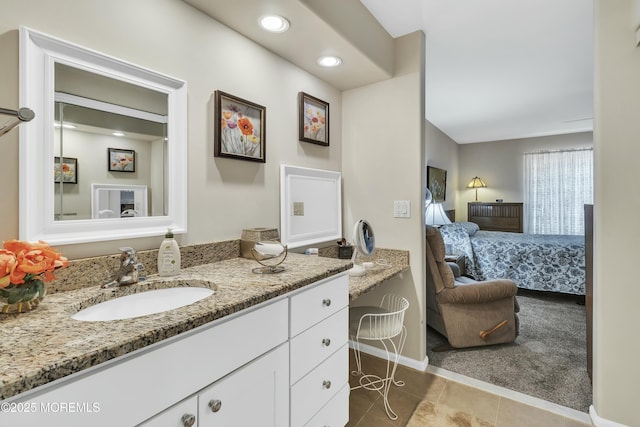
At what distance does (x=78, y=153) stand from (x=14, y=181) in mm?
192

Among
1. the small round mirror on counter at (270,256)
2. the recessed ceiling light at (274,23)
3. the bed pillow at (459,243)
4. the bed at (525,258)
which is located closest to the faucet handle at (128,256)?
the small round mirror on counter at (270,256)

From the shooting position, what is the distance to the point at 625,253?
1.54 m

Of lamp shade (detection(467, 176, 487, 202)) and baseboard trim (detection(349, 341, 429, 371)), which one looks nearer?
baseboard trim (detection(349, 341, 429, 371))

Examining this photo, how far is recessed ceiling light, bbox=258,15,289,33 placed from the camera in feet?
4.95

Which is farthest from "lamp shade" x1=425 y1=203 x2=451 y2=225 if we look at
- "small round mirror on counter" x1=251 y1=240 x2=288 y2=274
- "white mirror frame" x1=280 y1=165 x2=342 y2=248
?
"small round mirror on counter" x1=251 y1=240 x2=288 y2=274

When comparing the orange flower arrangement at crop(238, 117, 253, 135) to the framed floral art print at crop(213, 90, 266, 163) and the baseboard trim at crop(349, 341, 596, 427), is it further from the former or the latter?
the baseboard trim at crop(349, 341, 596, 427)

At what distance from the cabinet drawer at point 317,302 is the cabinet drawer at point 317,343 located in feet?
0.10

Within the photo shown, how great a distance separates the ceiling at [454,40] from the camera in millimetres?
1601

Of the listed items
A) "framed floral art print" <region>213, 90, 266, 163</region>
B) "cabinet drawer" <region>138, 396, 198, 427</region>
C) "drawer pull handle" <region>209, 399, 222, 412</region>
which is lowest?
"drawer pull handle" <region>209, 399, 222, 412</region>

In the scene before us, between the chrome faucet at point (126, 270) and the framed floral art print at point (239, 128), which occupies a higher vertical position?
the framed floral art print at point (239, 128)

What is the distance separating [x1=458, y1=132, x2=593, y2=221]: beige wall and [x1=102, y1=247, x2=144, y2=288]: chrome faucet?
678cm

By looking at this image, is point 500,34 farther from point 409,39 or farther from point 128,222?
point 128,222

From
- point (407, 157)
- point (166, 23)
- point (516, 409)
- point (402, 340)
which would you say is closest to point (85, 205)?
point (166, 23)

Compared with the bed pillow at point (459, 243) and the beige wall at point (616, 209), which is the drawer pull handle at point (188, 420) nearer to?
the beige wall at point (616, 209)
